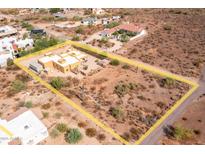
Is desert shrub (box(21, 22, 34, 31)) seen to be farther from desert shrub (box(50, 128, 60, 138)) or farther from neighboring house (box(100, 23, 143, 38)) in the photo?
desert shrub (box(50, 128, 60, 138))

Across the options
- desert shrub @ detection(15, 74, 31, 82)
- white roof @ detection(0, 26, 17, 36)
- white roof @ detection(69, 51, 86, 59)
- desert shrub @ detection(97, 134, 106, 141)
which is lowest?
desert shrub @ detection(97, 134, 106, 141)

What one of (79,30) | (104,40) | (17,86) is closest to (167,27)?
(104,40)

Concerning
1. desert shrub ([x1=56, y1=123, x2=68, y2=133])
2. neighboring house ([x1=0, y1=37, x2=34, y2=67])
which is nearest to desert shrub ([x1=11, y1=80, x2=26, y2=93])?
neighboring house ([x1=0, y1=37, x2=34, y2=67])

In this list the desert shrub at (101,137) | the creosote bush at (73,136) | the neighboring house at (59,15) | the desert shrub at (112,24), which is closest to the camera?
the creosote bush at (73,136)

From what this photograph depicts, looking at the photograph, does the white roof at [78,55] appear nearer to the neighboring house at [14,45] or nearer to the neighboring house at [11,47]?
the neighboring house at [11,47]

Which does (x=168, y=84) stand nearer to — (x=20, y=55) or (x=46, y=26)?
(x=20, y=55)

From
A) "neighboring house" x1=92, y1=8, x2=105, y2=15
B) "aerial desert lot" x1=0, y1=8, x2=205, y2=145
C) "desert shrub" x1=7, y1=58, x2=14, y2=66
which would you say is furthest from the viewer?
"neighboring house" x1=92, y1=8, x2=105, y2=15

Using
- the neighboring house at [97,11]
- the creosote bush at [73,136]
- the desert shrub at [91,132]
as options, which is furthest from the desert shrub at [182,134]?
the neighboring house at [97,11]
